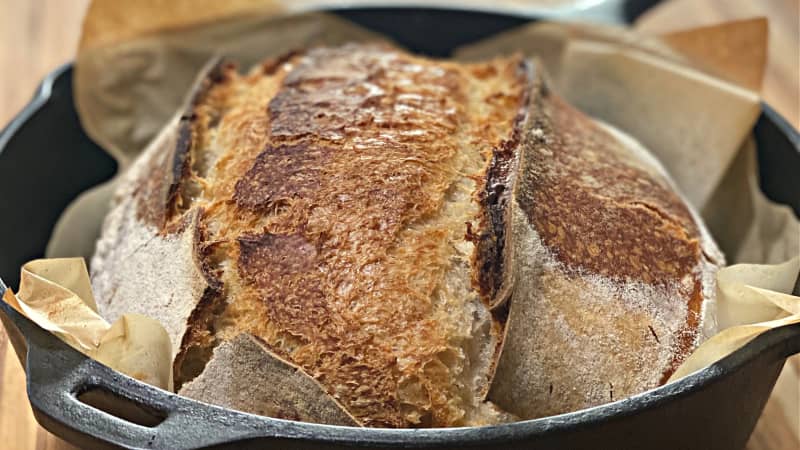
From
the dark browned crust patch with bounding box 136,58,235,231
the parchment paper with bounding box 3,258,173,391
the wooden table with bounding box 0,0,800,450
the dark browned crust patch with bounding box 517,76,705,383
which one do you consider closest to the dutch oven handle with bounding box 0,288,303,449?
the parchment paper with bounding box 3,258,173,391

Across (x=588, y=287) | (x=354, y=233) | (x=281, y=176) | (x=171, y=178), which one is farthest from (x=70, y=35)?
(x=588, y=287)

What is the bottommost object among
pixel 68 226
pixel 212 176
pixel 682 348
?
pixel 68 226

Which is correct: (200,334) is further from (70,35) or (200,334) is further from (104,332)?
(70,35)

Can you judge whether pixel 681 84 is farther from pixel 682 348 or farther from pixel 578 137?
pixel 682 348

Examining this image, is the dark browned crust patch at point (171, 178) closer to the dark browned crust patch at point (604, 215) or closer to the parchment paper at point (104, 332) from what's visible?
the parchment paper at point (104, 332)

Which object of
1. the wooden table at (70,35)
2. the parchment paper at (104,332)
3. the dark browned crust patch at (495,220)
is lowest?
the wooden table at (70,35)

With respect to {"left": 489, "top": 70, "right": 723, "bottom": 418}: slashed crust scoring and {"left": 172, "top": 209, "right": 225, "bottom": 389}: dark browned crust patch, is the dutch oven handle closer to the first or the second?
{"left": 172, "top": 209, "right": 225, "bottom": 389}: dark browned crust patch

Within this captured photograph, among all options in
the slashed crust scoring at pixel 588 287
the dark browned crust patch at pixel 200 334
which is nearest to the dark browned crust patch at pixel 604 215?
the slashed crust scoring at pixel 588 287

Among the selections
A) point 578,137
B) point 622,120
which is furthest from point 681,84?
point 578,137
